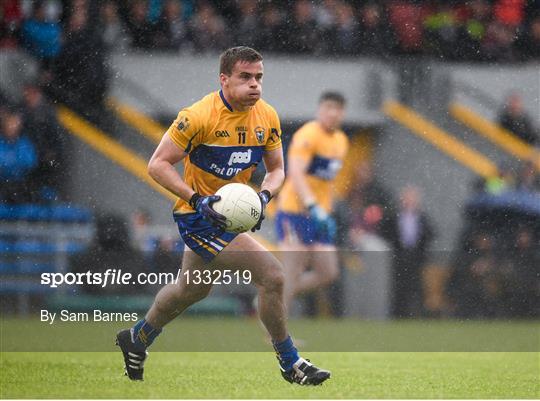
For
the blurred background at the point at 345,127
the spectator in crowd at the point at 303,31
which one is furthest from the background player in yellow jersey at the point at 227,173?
the spectator in crowd at the point at 303,31

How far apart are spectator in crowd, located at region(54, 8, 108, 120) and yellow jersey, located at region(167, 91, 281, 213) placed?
8674 millimetres

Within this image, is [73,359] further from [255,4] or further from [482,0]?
[482,0]

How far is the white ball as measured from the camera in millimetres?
6137

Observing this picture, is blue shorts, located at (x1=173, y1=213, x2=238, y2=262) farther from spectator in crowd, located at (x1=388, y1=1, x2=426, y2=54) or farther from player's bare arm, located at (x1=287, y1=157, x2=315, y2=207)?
spectator in crowd, located at (x1=388, y1=1, x2=426, y2=54)

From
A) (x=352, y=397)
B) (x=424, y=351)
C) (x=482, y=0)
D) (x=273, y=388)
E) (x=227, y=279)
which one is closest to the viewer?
(x=352, y=397)

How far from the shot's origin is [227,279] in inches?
450

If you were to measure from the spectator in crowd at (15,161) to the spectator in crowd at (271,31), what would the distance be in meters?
3.52

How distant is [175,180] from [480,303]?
6.47m

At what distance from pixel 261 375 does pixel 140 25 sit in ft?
30.3

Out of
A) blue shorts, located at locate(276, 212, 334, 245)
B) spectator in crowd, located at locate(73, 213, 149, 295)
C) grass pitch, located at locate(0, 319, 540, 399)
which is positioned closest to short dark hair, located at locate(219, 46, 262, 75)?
grass pitch, located at locate(0, 319, 540, 399)

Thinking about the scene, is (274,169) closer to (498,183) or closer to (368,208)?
(368,208)

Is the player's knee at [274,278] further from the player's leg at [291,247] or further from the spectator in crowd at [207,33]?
the spectator in crowd at [207,33]

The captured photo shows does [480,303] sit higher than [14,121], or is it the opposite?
[14,121]

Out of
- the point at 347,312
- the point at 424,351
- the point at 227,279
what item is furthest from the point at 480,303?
the point at 424,351
